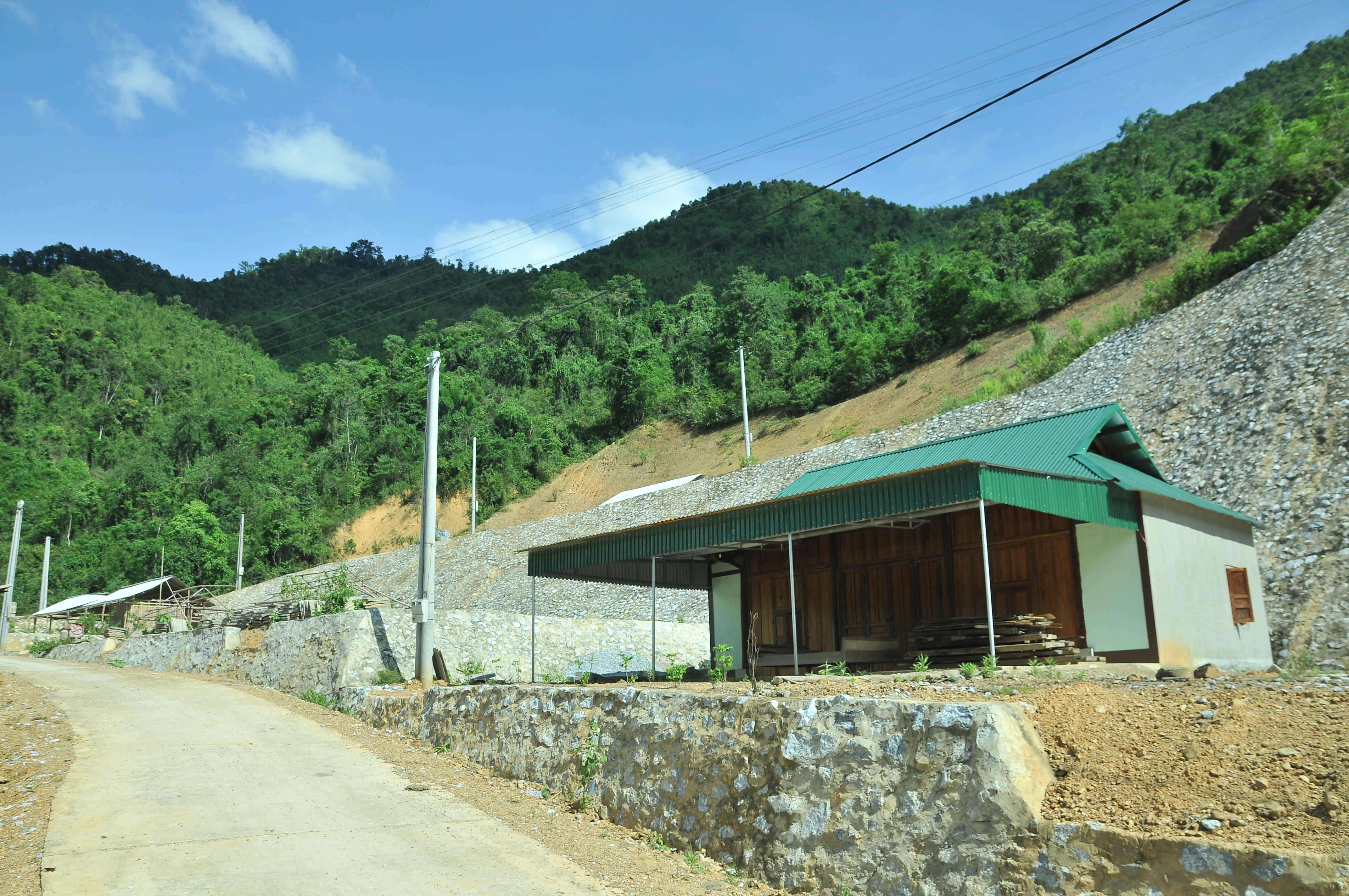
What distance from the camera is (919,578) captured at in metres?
14.8

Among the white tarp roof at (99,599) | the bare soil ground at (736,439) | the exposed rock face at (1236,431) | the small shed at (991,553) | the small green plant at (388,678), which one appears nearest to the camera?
the small shed at (991,553)

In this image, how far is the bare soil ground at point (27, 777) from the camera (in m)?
7.10

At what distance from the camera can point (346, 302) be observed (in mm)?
94625

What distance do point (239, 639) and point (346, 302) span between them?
80.5 metres

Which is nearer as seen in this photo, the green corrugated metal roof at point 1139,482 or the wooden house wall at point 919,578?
the green corrugated metal roof at point 1139,482

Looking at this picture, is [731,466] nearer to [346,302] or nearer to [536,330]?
[536,330]

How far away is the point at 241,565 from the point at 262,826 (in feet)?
147

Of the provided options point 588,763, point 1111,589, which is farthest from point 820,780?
point 1111,589

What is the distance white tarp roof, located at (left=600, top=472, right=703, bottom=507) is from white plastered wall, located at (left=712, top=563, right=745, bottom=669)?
60.7ft

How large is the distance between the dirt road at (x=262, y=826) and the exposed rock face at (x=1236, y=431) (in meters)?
10.1

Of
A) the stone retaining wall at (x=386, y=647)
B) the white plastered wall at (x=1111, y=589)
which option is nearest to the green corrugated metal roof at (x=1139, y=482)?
the white plastered wall at (x=1111, y=589)

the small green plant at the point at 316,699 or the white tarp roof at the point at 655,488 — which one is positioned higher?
the white tarp roof at the point at 655,488

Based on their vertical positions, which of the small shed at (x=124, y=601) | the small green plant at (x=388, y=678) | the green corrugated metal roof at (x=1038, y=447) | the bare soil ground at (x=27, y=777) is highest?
the green corrugated metal roof at (x=1038, y=447)

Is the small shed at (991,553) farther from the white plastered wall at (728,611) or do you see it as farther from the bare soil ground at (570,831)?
the bare soil ground at (570,831)
